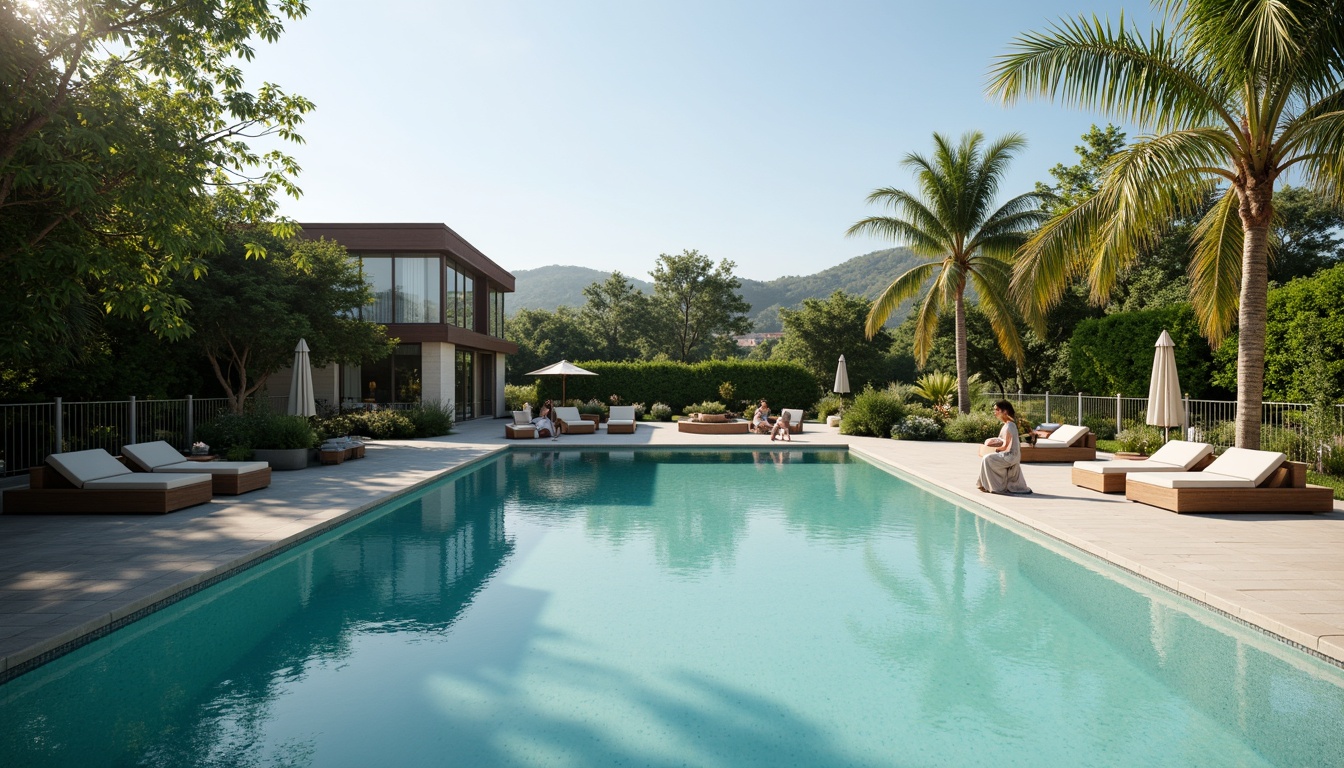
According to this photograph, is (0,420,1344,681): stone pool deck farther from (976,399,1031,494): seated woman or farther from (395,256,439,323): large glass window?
(395,256,439,323): large glass window

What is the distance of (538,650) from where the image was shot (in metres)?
4.74

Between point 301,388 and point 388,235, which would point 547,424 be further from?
point 388,235

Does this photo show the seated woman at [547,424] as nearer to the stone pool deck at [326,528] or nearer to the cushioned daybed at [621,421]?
the cushioned daybed at [621,421]

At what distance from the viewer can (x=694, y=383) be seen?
30.2 metres

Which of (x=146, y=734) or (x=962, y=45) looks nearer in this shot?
(x=146, y=734)

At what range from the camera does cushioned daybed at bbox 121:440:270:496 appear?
933 cm

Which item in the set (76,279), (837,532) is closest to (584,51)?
(76,279)

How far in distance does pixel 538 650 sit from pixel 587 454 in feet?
41.1

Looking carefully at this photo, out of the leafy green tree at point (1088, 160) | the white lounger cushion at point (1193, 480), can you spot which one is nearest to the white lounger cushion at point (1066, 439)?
the white lounger cushion at point (1193, 480)

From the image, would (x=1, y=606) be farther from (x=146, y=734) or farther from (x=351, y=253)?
(x=351, y=253)

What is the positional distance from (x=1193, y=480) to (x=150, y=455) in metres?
13.7

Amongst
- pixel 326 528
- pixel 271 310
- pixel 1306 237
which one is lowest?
pixel 326 528

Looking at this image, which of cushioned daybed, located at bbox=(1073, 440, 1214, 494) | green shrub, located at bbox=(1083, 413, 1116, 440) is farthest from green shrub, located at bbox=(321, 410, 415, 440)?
green shrub, located at bbox=(1083, 413, 1116, 440)

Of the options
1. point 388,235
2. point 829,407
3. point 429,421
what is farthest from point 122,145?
point 829,407
